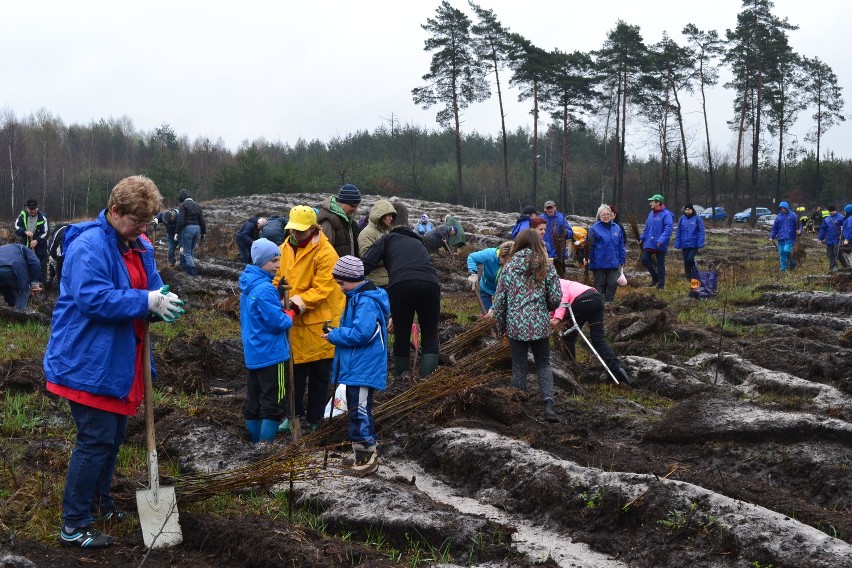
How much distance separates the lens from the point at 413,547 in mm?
4406

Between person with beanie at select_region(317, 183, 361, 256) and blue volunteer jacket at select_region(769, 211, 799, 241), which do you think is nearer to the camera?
person with beanie at select_region(317, 183, 361, 256)

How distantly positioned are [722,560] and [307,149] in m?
89.8

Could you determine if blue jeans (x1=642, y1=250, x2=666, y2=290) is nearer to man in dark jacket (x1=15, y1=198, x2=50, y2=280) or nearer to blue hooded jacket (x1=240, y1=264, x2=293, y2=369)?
man in dark jacket (x1=15, y1=198, x2=50, y2=280)

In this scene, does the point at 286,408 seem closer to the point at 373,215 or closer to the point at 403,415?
the point at 403,415

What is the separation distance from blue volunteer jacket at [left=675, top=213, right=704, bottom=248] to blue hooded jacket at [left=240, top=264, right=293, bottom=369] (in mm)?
11434

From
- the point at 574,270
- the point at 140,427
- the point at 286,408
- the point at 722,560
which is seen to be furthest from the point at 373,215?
the point at 574,270

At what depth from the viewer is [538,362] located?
7.09 m

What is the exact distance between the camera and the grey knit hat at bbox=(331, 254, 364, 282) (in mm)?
5574

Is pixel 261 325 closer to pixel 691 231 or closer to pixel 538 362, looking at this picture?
pixel 538 362

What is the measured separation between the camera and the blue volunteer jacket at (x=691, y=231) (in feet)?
51.4

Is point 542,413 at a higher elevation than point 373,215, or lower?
lower

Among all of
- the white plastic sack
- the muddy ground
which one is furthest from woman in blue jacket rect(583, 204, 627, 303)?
the white plastic sack

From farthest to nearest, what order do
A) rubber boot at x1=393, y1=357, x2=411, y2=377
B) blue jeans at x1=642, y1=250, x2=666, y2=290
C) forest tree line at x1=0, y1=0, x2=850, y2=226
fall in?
forest tree line at x1=0, y1=0, x2=850, y2=226 → blue jeans at x1=642, y1=250, x2=666, y2=290 → rubber boot at x1=393, y1=357, x2=411, y2=377

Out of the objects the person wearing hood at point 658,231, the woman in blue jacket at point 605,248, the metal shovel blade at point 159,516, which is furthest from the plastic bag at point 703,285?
the metal shovel blade at point 159,516
